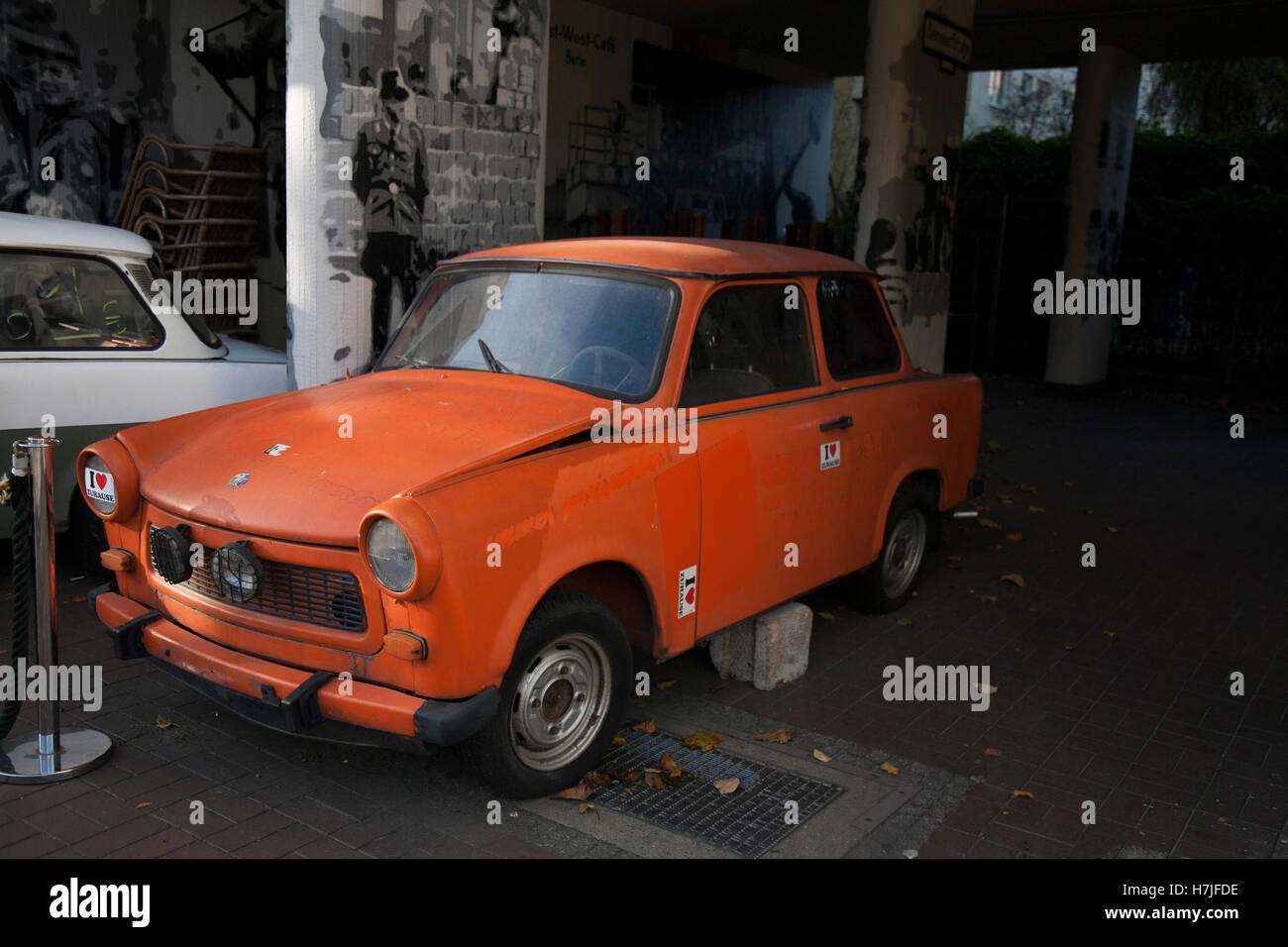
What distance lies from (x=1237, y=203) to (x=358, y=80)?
13994 mm

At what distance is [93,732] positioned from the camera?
4.45 meters

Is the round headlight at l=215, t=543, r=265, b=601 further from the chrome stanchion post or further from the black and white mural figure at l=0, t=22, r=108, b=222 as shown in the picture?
the black and white mural figure at l=0, t=22, r=108, b=222

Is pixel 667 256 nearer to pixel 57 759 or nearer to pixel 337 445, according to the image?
pixel 337 445

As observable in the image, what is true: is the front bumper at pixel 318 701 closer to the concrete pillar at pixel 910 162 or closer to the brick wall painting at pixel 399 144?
the brick wall painting at pixel 399 144

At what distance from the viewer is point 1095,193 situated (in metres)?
15.4

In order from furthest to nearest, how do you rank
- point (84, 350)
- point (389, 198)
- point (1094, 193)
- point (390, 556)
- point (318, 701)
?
point (1094, 193) → point (389, 198) → point (84, 350) → point (318, 701) → point (390, 556)


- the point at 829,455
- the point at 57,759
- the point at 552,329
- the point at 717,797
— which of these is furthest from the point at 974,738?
the point at 57,759

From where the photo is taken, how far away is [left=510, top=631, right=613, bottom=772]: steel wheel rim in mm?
3953

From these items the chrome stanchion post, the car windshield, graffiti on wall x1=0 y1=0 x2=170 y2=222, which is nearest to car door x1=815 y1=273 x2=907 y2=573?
the car windshield

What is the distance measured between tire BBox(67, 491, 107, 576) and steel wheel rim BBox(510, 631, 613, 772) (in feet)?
11.2

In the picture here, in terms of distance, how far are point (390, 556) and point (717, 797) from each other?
1600 mm

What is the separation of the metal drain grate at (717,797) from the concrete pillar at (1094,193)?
1274 cm
